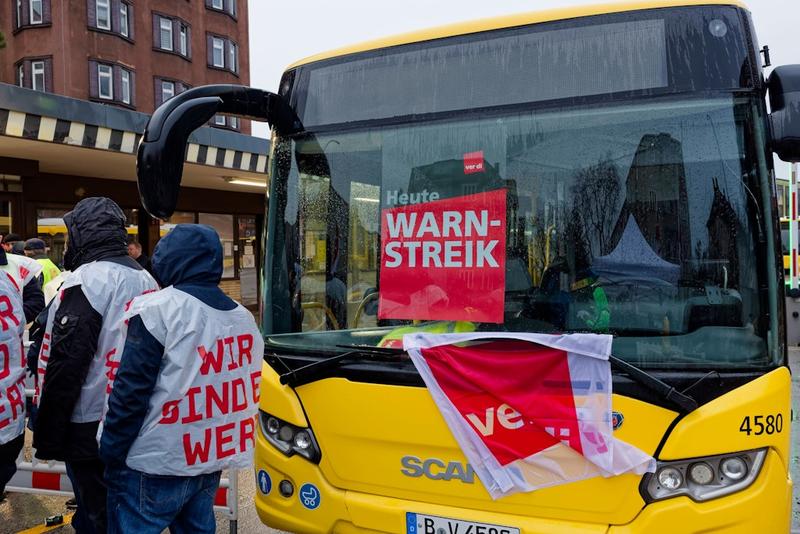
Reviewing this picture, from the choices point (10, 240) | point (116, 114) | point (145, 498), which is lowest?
point (145, 498)

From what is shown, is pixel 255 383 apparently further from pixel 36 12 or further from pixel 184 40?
pixel 184 40

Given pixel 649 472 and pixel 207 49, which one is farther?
pixel 207 49

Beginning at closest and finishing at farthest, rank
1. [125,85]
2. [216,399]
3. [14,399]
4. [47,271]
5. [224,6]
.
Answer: [216,399], [14,399], [47,271], [125,85], [224,6]

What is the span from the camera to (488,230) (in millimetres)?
2662

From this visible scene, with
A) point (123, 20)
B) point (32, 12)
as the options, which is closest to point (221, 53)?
point (123, 20)

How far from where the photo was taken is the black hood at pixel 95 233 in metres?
3.02

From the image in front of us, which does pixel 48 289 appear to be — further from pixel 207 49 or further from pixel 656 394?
pixel 207 49

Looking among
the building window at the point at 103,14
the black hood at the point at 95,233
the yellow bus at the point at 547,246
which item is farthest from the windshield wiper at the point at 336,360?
the building window at the point at 103,14

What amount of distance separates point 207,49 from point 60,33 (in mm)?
6809

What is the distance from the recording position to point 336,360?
2689 mm

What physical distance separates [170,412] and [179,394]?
8 centimetres

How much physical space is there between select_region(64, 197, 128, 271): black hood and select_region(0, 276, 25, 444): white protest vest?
32 cm

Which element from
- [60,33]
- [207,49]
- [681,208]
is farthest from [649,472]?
[207,49]

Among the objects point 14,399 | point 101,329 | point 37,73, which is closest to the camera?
point 101,329
